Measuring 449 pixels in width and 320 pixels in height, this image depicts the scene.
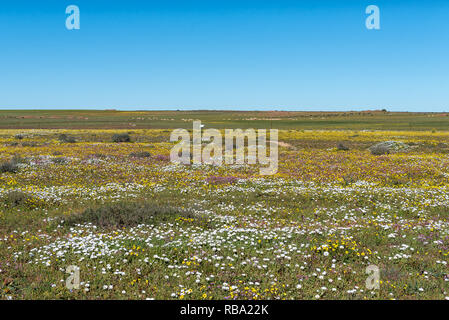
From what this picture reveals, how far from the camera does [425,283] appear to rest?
7.26 m

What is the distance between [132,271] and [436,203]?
46.4 ft

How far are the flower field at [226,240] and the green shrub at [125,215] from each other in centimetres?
5

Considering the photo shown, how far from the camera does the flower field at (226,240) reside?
280 inches

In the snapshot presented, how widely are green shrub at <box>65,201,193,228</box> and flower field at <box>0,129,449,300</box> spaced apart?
48 millimetres

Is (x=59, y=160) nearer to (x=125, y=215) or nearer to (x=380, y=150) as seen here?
(x=125, y=215)

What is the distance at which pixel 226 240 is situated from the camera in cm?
987

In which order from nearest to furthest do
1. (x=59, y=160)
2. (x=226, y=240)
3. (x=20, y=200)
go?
(x=226, y=240)
(x=20, y=200)
(x=59, y=160)

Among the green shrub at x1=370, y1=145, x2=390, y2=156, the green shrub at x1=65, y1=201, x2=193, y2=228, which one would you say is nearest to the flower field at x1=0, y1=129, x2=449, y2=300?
the green shrub at x1=65, y1=201, x2=193, y2=228

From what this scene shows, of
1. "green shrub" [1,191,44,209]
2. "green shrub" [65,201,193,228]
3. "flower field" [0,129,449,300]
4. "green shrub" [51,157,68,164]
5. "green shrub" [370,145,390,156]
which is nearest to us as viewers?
"flower field" [0,129,449,300]

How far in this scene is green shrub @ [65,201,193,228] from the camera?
1150 cm

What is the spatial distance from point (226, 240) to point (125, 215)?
14.8 ft

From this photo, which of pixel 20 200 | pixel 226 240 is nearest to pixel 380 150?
pixel 226 240

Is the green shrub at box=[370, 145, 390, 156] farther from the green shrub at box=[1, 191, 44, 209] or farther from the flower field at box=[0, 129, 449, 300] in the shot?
the green shrub at box=[1, 191, 44, 209]
